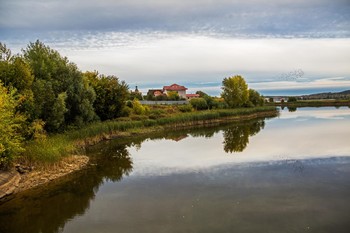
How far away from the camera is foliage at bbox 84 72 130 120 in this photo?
39.2 meters

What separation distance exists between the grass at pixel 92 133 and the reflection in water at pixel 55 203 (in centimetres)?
196

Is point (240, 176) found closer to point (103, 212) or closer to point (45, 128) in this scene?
point (103, 212)

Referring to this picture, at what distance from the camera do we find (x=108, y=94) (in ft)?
131

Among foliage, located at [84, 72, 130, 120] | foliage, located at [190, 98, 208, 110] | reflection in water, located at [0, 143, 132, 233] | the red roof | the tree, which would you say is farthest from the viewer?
the red roof

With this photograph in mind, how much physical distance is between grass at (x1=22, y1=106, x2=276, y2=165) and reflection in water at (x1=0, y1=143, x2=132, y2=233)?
1962 mm

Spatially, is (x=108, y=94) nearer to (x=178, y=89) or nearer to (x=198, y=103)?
(x=198, y=103)

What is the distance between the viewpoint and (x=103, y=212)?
45.2 ft

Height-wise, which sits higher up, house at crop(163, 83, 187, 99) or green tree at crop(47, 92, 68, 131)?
house at crop(163, 83, 187, 99)

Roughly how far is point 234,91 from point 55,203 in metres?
60.5

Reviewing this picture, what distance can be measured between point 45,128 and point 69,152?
3.77m

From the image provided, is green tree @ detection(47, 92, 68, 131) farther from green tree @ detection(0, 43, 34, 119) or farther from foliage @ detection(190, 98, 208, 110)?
foliage @ detection(190, 98, 208, 110)

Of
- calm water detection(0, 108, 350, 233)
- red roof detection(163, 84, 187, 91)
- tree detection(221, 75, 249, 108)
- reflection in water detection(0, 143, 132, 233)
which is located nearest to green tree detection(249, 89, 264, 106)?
tree detection(221, 75, 249, 108)

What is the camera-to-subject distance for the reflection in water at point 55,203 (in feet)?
41.9

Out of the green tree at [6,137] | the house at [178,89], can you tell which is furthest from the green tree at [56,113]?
the house at [178,89]
